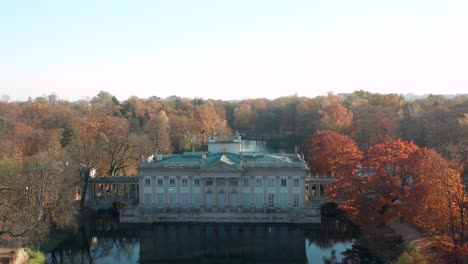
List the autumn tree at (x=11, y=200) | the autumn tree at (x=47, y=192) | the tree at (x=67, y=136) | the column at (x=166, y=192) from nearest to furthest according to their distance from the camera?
the autumn tree at (x=11, y=200), the autumn tree at (x=47, y=192), the column at (x=166, y=192), the tree at (x=67, y=136)

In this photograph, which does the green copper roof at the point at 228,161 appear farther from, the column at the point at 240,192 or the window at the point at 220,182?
the window at the point at 220,182

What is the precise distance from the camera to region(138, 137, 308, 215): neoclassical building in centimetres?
5450

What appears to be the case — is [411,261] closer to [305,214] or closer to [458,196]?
[458,196]

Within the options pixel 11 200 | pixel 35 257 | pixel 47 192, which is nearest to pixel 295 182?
pixel 47 192

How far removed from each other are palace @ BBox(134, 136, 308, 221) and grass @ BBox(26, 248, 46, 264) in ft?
48.5

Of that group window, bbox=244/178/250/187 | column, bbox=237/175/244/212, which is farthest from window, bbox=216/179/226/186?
window, bbox=244/178/250/187

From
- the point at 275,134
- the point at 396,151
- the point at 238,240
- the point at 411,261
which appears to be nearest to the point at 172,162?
the point at 238,240

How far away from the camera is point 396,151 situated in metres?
47.2

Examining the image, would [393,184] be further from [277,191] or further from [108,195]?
[108,195]

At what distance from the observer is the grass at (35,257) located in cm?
4044

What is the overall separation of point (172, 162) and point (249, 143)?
73457mm

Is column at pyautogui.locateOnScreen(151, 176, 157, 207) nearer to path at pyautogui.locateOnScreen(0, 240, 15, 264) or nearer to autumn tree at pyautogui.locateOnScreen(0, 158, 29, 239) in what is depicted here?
autumn tree at pyautogui.locateOnScreen(0, 158, 29, 239)

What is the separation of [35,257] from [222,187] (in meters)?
21.6

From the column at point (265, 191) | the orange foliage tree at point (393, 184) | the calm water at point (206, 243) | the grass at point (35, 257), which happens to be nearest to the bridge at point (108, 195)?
the calm water at point (206, 243)
